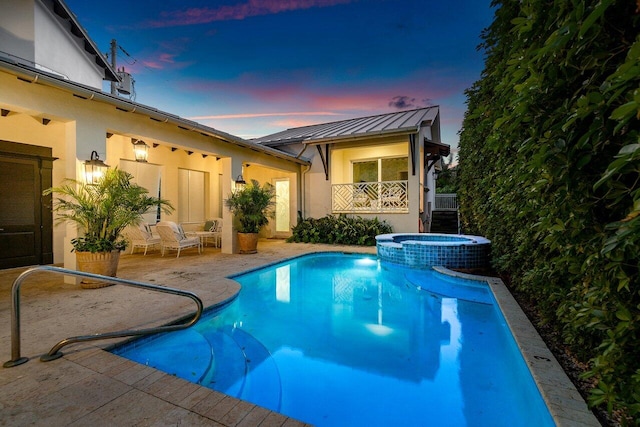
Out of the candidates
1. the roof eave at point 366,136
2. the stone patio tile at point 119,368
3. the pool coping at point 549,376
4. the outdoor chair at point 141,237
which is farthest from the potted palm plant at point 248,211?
the pool coping at point 549,376

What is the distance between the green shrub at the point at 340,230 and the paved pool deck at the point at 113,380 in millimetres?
6752

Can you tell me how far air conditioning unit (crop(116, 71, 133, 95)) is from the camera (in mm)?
13445

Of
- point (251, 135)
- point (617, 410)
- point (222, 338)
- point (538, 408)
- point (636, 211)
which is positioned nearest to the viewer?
point (636, 211)

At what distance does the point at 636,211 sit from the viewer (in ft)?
3.08

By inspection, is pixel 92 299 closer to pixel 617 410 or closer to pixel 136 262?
pixel 136 262

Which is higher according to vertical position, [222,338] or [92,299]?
[92,299]

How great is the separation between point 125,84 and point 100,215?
39.2 feet

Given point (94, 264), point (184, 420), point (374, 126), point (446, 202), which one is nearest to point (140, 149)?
point (94, 264)

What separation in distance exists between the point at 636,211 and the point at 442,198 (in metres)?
21.5

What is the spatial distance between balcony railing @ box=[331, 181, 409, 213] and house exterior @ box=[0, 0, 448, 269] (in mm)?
44

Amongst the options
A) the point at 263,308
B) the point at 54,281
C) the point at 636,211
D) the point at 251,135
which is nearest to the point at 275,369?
the point at 263,308

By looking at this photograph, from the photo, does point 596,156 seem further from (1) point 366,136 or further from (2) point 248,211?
(1) point 366,136

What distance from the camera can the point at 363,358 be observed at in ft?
10.9

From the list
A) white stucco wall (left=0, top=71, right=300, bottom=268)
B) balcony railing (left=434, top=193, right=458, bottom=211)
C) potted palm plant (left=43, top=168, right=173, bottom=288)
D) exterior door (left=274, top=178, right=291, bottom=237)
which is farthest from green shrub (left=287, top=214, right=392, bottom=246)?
balcony railing (left=434, top=193, right=458, bottom=211)
